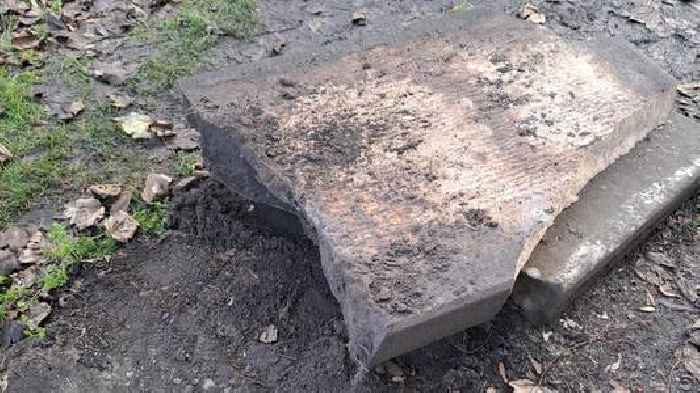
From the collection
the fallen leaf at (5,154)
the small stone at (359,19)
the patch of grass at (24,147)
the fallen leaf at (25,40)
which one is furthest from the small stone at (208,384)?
the small stone at (359,19)

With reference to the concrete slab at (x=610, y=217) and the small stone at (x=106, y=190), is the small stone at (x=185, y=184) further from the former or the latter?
the concrete slab at (x=610, y=217)

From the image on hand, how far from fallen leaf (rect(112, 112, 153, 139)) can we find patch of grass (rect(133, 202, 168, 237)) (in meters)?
0.52

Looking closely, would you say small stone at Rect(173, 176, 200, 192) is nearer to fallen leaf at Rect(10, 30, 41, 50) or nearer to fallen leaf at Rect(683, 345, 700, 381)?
fallen leaf at Rect(10, 30, 41, 50)

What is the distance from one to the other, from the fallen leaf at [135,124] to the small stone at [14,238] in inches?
29.3

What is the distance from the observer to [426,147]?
8.24ft

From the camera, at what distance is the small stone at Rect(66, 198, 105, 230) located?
2935 millimetres

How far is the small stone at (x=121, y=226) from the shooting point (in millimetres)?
2869

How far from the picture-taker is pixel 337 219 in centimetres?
222

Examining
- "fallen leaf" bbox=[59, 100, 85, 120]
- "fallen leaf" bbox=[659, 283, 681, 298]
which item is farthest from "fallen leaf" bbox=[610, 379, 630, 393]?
"fallen leaf" bbox=[59, 100, 85, 120]

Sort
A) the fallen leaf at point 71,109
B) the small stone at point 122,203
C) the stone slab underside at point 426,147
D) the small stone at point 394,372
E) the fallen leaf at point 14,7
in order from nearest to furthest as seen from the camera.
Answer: the stone slab underside at point 426,147
the small stone at point 394,372
the small stone at point 122,203
the fallen leaf at point 71,109
the fallen leaf at point 14,7

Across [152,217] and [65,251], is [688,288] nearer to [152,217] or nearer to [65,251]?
[152,217]

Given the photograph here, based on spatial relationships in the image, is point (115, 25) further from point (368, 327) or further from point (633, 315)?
point (633, 315)

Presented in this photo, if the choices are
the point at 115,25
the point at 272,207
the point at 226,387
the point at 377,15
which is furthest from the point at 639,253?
the point at 115,25

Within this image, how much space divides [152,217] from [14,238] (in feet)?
1.86
